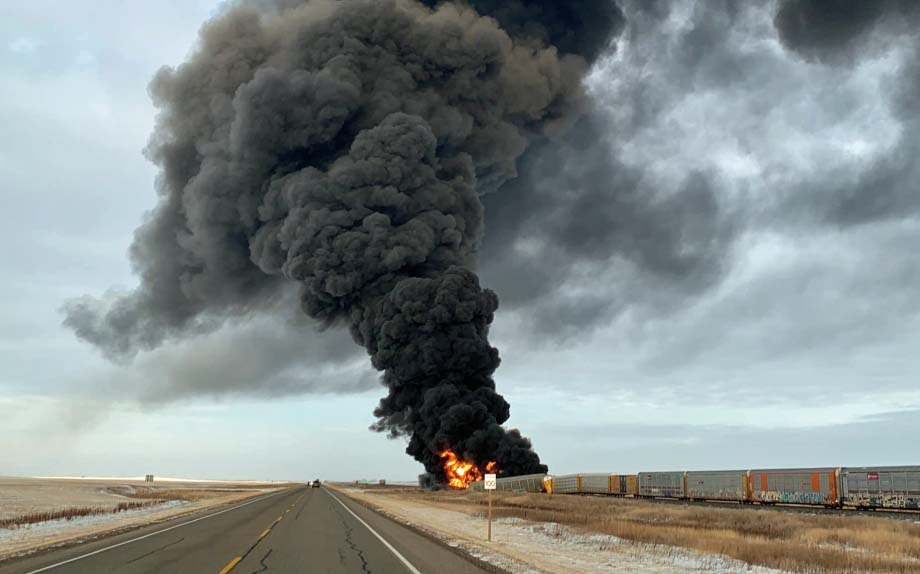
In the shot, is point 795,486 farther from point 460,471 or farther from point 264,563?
point 264,563

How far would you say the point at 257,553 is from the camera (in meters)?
14.4

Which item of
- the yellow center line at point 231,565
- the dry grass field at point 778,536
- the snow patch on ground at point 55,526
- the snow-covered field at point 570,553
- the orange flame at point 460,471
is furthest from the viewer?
the orange flame at point 460,471

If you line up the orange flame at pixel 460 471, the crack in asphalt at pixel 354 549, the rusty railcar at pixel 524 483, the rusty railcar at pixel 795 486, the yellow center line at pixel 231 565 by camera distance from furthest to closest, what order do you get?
the orange flame at pixel 460 471 < the rusty railcar at pixel 524 483 < the rusty railcar at pixel 795 486 < the crack in asphalt at pixel 354 549 < the yellow center line at pixel 231 565

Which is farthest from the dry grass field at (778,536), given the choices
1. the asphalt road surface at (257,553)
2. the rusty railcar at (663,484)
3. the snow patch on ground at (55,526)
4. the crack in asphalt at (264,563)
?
the rusty railcar at (663,484)

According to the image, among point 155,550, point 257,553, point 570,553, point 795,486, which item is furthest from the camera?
point 795,486

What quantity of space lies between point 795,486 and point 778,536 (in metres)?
17.1

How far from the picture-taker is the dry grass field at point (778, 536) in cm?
1405

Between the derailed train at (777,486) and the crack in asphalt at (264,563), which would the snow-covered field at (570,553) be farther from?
the derailed train at (777,486)

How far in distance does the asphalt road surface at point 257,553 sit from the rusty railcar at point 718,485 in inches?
955

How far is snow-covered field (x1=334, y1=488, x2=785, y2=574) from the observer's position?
13227mm

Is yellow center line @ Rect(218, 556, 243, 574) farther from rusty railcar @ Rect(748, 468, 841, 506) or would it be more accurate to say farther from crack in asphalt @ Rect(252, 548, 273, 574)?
rusty railcar @ Rect(748, 468, 841, 506)

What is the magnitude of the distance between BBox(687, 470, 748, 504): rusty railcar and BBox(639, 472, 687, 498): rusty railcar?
1.09 metres

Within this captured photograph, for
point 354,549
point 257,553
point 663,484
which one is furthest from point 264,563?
point 663,484

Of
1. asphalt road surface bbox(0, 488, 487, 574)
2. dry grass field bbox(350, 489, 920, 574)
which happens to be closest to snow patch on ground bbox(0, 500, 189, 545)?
asphalt road surface bbox(0, 488, 487, 574)
